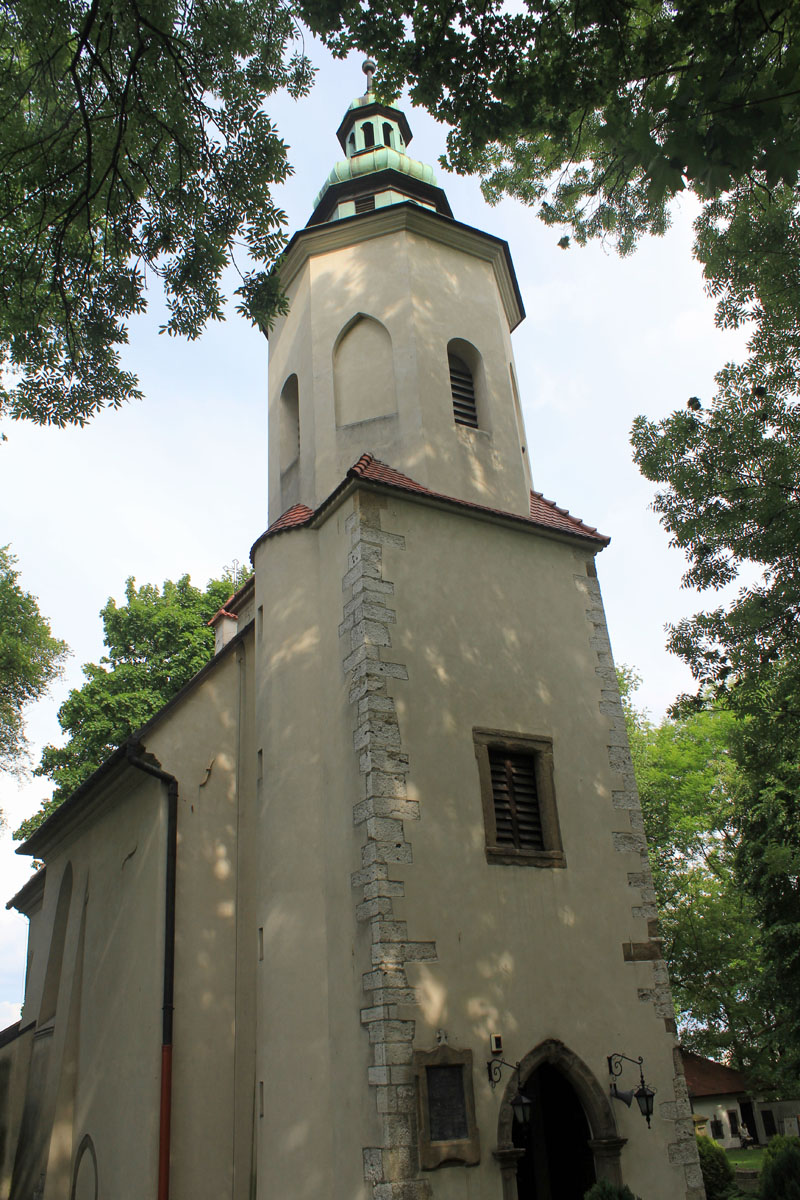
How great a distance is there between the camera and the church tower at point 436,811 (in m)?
8.09

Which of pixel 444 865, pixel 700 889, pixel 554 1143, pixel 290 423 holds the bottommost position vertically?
pixel 554 1143

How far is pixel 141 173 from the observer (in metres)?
6.66

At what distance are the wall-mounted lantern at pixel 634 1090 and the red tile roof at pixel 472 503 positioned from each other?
19.9 ft

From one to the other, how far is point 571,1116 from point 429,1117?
2.18 metres

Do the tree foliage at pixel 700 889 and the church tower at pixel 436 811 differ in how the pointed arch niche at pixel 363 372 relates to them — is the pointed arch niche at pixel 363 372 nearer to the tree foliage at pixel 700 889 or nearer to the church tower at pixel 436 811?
the church tower at pixel 436 811

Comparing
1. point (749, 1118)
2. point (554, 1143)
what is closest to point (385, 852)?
point (554, 1143)

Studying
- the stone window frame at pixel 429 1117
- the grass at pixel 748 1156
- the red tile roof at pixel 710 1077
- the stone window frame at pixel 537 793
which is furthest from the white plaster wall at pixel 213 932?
the red tile roof at pixel 710 1077

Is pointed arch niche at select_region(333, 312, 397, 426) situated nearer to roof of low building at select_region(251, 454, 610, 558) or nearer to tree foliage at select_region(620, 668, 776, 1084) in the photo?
roof of low building at select_region(251, 454, 610, 558)

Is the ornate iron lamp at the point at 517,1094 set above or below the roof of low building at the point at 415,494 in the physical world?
below

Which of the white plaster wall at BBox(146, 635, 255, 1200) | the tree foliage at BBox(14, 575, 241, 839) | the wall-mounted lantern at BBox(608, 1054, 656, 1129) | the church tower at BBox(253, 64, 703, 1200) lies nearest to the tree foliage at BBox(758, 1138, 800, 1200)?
the church tower at BBox(253, 64, 703, 1200)

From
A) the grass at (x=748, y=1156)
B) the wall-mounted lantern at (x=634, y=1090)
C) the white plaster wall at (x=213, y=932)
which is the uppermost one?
the white plaster wall at (x=213, y=932)

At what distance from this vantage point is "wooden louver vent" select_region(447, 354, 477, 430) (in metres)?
12.5

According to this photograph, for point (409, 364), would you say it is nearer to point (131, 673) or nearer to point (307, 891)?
point (307, 891)

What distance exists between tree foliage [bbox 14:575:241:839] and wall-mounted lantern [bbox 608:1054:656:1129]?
570 inches
